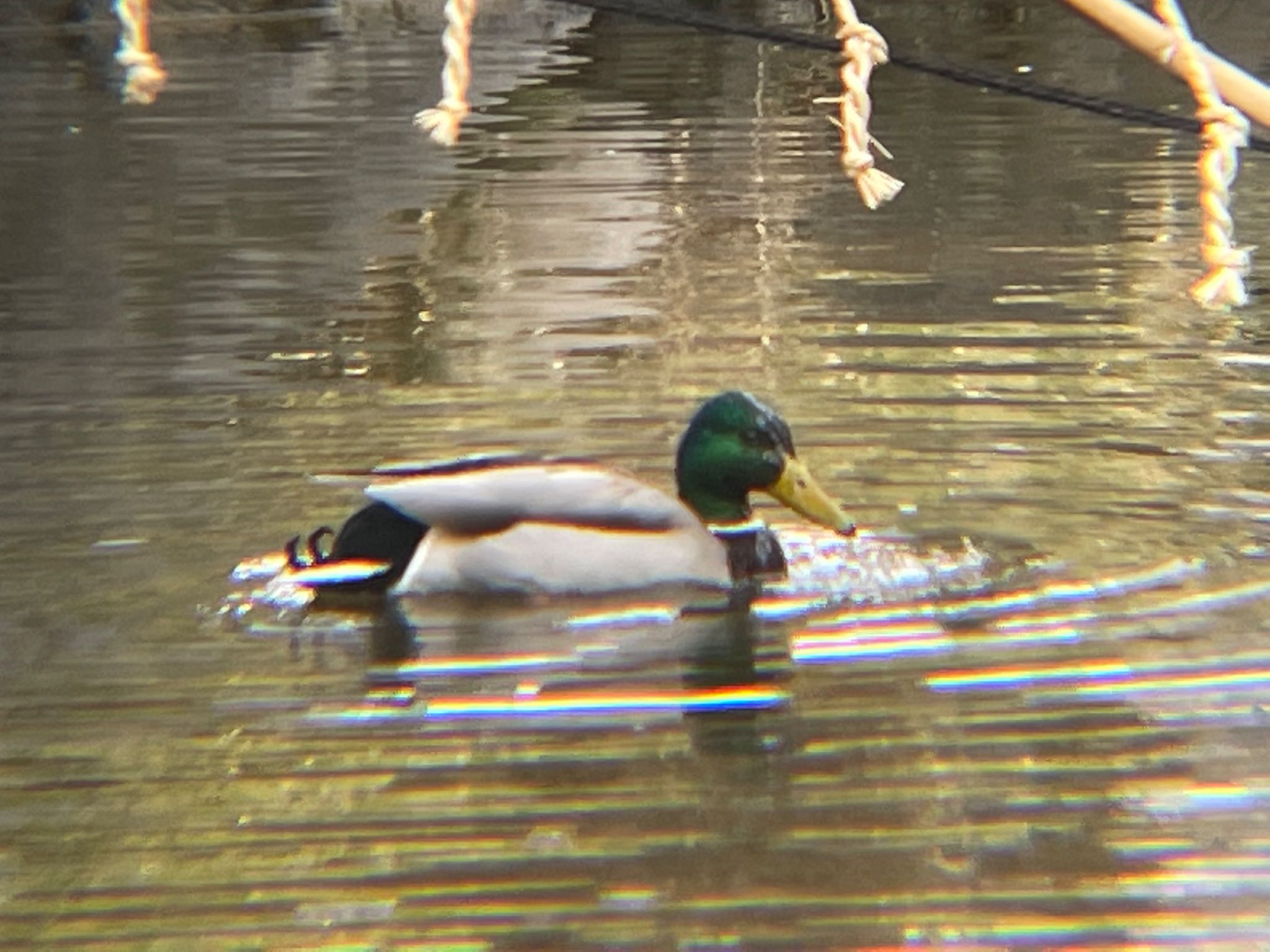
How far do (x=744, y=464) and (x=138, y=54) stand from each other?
5119 millimetres

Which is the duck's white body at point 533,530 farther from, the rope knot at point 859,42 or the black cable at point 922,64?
the rope knot at point 859,42

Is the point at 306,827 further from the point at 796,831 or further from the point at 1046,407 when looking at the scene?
the point at 1046,407

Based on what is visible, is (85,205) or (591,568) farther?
(85,205)

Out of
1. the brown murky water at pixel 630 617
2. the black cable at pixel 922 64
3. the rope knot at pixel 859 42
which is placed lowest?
the brown murky water at pixel 630 617

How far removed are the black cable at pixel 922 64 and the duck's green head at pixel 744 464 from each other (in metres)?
4.09

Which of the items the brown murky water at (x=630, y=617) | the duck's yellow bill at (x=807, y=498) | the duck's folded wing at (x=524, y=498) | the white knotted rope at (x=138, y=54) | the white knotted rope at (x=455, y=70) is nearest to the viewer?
the white knotted rope at (x=138, y=54)

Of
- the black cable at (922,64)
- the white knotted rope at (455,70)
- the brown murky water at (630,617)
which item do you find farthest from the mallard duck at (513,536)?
the white knotted rope at (455,70)

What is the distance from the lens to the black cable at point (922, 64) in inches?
136

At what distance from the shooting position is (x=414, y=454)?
29.3ft

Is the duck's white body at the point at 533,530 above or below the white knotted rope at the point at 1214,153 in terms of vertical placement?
below

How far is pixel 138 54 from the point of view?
285 cm

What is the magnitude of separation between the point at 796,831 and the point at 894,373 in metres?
4.36

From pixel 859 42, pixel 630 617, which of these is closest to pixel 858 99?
pixel 859 42

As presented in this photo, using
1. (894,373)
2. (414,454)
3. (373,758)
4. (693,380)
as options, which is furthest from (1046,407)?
(373,758)
